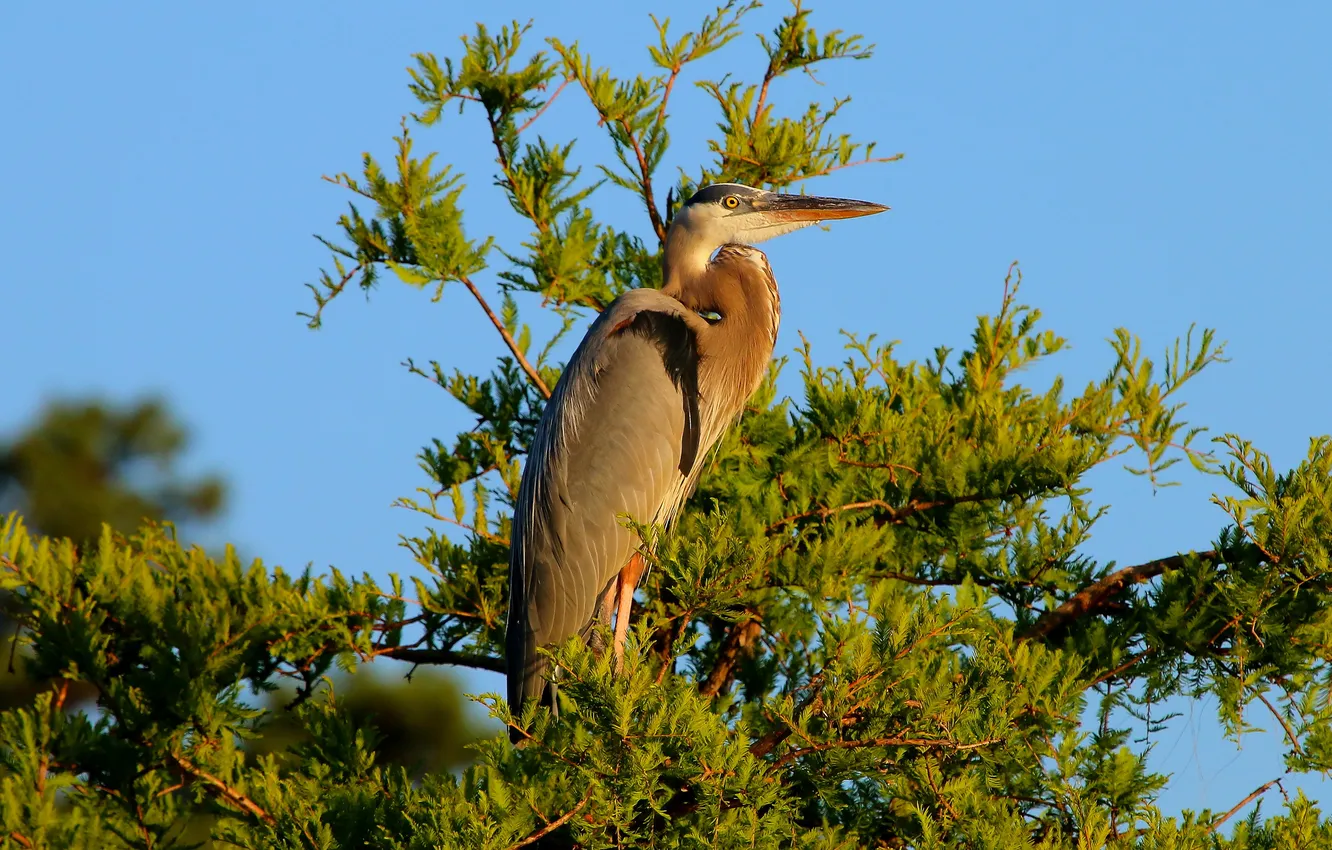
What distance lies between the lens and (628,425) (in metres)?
4.81

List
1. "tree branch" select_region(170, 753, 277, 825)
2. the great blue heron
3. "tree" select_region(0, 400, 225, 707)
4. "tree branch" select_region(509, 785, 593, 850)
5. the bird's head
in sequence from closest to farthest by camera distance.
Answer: "tree branch" select_region(509, 785, 593, 850) < "tree branch" select_region(170, 753, 277, 825) < the great blue heron < the bird's head < "tree" select_region(0, 400, 225, 707)

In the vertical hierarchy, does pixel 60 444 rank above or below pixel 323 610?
above

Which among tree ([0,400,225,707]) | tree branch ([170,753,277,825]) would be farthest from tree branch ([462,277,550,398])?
tree ([0,400,225,707])

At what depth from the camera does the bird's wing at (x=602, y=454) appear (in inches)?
185

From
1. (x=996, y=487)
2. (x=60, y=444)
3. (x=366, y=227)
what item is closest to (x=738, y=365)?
(x=996, y=487)

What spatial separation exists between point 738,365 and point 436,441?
A: 114 centimetres

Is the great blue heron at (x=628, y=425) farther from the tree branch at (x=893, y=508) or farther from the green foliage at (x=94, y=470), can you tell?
the green foliage at (x=94, y=470)

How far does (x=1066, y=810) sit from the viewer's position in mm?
3518

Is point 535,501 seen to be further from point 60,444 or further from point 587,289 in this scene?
point 60,444

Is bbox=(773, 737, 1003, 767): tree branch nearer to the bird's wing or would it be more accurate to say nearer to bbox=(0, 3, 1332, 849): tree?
bbox=(0, 3, 1332, 849): tree

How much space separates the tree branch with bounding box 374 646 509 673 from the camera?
467 cm

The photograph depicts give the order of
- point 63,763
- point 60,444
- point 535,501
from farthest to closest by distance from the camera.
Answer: point 60,444 → point 535,501 → point 63,763

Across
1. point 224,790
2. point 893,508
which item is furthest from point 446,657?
point 893,508

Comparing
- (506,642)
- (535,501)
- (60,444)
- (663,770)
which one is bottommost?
(663,770)
